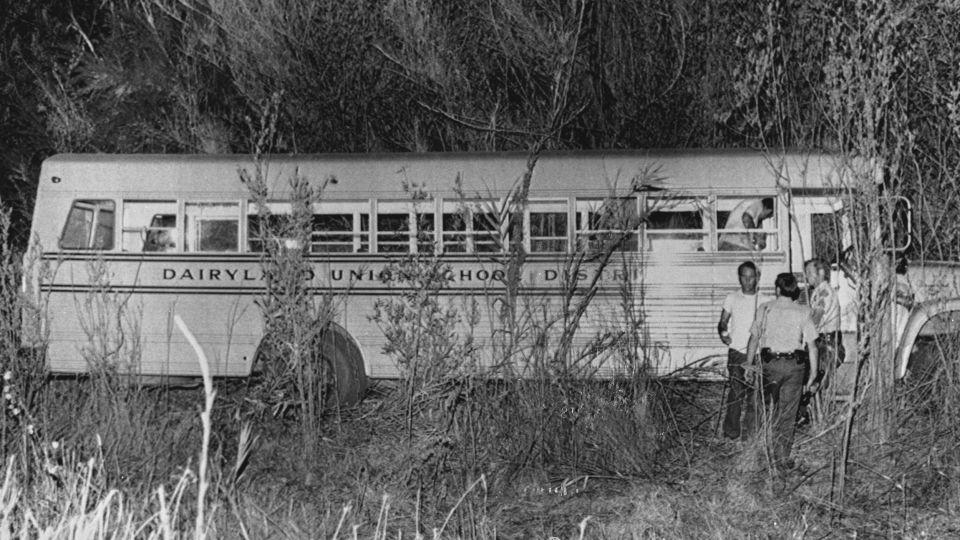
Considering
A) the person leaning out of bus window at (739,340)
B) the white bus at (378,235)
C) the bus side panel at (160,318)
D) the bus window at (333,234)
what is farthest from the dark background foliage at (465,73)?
the person leaning out of bus window at (739,340)

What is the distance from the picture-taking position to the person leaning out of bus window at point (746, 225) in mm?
13117

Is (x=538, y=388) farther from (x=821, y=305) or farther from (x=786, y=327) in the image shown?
(x=821, y=305)

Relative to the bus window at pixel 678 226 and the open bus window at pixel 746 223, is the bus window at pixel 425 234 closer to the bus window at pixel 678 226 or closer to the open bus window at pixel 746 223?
the bus window at pixel 678 226

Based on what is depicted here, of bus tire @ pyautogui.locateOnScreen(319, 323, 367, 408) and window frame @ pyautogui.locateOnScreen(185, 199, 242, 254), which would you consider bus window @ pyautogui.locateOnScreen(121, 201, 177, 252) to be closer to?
window frame @ pyautogui.locateOnScreen(185, 199, 242, 254)

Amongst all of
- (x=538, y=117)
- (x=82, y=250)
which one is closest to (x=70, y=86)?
(x=538, y=117)

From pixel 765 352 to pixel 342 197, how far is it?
16.8 feet

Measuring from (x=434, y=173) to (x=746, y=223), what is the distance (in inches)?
116

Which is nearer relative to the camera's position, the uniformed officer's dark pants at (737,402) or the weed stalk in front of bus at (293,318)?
the weed stalk in front of bus at (293,318)

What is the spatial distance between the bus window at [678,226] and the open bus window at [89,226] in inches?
204

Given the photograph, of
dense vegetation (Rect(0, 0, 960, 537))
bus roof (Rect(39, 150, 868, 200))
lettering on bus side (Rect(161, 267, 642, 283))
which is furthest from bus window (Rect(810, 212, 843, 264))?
lettering on bus side (Rect(161, 267, 642, 283))

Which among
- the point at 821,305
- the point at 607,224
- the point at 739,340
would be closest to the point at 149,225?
the point at 607,224

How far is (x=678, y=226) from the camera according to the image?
13.2m

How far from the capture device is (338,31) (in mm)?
19906

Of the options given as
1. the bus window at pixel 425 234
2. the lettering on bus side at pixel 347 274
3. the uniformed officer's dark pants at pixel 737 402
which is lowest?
the uniformed officer's dark pants at pixel 737 402
